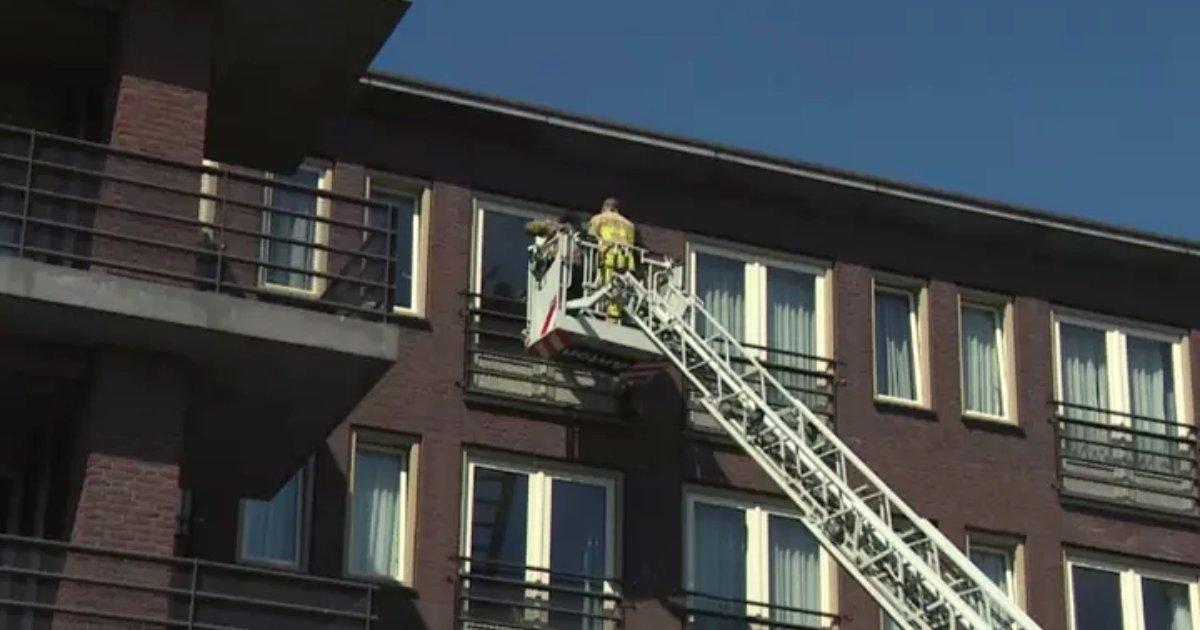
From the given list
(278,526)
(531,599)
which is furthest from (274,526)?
(531,599)

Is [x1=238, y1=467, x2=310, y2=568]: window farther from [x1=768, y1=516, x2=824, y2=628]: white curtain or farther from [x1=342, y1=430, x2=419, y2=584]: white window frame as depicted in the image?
[x1=768, y1=516, x2=824, y2=628]: white curtain

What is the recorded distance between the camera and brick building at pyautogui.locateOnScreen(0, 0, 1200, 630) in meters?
18.2

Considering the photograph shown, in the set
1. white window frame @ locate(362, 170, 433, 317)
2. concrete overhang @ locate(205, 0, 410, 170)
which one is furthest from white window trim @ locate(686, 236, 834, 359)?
concrete overhang @ locate(205, 0, 410, 170)

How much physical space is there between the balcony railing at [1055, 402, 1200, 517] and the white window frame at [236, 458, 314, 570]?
9.78 metres

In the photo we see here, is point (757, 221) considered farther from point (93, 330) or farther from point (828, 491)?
point (93, 330)

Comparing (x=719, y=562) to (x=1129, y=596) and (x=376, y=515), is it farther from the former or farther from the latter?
(x=1129, y=596)

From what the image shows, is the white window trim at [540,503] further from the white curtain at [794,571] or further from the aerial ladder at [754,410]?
the white curtain at [794,571]

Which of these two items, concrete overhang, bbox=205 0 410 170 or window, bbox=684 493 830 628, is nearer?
concrete overhang, bbox=205 0 410 170

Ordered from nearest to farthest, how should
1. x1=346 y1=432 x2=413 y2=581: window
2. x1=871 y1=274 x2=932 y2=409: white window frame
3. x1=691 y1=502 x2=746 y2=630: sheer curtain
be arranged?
x1=346 y1=432 x2=413 y2=581: window → x1=691 y1=502 x2=746 y2=630: sheer curtain → x1=871 y1=274 x2=932 y2=409: white window frame

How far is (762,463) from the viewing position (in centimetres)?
2511

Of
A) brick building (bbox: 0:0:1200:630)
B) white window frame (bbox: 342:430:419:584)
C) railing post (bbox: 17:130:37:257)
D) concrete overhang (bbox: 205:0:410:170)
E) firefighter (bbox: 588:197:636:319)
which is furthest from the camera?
firefighter (bbox: 588:197:636:319)

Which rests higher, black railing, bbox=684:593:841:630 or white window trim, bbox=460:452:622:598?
white window trim, bbox=460:452:622:598

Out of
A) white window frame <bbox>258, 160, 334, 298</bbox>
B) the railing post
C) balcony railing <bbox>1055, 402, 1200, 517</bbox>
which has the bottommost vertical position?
the railing post

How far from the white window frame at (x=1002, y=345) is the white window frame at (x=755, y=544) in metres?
3.15
